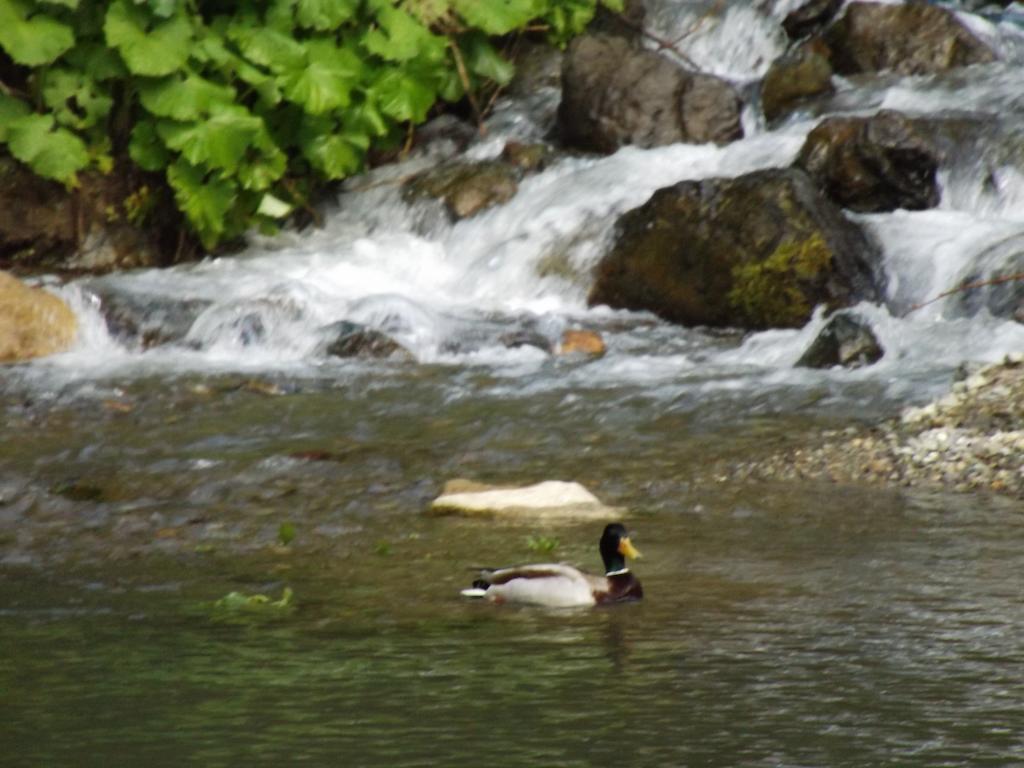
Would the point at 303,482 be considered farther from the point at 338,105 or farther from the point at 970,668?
the point at 338,105

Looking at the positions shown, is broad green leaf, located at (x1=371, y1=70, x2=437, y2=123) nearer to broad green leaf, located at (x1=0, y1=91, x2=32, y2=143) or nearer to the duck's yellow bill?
broad green leaf, located at (x1=0, y1=91, x2=32, y2=143)

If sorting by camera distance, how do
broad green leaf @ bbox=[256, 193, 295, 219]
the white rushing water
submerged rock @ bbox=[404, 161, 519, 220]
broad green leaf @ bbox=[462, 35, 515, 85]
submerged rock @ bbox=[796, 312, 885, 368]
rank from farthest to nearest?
1. broad green leaf @ bbox=[462, 35, 515, 85]
2. submerged rock @ bbox=[404, 161, 519, 220]
3. broad green leaf @ bbox=[256, 193, 295, 219]
4. the white rushing water
5. submerged rock @ bbox=[796, 312, 885, 368]

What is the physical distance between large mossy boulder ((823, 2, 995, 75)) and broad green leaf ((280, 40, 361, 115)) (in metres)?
4.28

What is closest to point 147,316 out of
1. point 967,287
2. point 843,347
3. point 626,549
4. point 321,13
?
point 321,13

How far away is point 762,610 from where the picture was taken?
5430 millimetres

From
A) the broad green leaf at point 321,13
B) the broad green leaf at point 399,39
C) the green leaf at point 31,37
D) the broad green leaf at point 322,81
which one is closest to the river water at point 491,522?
the broad green leaf at point 322,81

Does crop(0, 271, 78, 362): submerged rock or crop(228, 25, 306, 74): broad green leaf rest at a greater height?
crop(228, 25, 306, 74): broad green leaf

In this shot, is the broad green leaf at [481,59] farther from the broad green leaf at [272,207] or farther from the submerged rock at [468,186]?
the broad green leaf at [272,207]

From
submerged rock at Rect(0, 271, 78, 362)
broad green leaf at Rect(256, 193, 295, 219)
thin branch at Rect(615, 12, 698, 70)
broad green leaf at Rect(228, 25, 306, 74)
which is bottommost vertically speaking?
submerged rock at Rect(0, 271, 78, 362)

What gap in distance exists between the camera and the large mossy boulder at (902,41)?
1485 centimetres

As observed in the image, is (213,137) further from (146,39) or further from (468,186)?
(468,186)

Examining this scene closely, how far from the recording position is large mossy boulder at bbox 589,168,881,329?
1163cm

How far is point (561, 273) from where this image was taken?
13109 millimetres

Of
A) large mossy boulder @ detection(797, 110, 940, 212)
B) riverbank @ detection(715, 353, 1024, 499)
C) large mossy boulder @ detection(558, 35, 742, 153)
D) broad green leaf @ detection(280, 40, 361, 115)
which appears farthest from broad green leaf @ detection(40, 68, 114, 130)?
riverbank @ detection(715, 353, 1024, 499)
